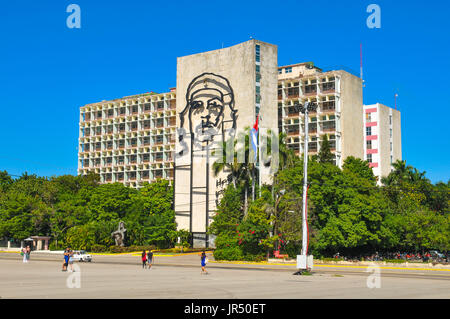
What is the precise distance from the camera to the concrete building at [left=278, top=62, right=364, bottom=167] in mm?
96438

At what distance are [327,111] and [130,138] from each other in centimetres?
4868

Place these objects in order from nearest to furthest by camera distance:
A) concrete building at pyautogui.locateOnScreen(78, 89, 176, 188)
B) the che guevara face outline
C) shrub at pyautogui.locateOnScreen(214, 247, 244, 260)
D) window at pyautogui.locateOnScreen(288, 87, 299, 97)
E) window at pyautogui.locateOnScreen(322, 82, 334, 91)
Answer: shrub at pyautogui.locateOnScreen(214, 247, 244, 260), the che guevara face outline, window at pyautogui.locateOnScreen(322, 82, 334, 91), window at pyautogui.locateOnScreen(288, 87, 299, 97), concrete building at pyautogui.locateOnScreen(78, 89, 176, 188)

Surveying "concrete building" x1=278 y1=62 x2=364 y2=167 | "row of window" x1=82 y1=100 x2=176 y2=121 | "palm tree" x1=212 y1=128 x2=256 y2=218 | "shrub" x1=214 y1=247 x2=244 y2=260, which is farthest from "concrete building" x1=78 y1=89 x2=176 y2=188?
"shrub" x1=214 y1=247 x2=244 y2=260

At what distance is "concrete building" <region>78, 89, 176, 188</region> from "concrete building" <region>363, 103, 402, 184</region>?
42.2 m

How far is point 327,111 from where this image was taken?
97.3 metres

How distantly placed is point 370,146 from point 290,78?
2377cm

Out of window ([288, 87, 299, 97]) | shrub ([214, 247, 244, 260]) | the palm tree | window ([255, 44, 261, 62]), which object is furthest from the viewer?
window ([288, 87, 299, 97])

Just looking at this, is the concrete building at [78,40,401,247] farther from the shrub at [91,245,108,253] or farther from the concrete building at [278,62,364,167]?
the shrub at [91,245,108,253]

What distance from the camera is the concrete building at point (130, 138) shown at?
11750 cm

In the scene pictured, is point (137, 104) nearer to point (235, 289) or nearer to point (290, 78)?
point (290, 78)

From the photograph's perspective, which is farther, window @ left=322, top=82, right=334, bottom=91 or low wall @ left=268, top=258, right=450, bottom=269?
window @ left=322, top=82, right=334, bottom=91

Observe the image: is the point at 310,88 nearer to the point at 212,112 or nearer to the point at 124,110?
the point at 212,112

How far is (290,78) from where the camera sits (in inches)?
4070
